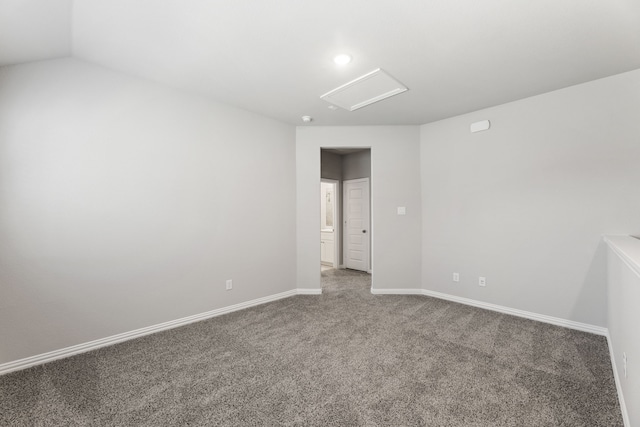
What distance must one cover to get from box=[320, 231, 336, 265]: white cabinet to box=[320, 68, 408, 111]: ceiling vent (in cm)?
375

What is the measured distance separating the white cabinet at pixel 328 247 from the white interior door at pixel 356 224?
12.4 inches

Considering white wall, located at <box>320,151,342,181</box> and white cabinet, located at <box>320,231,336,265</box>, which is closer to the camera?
white wall, located at <box>320,151,342,181</box>

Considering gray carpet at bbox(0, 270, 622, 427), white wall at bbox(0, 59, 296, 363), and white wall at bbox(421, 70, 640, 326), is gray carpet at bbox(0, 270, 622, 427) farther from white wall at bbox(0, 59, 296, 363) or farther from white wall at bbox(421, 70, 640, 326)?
white wall at bbox(421, 70, 640, 326)

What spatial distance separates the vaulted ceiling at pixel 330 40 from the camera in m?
1.85

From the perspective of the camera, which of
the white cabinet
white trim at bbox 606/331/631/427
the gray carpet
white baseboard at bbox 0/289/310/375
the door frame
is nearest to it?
white trim at bbox 606/331/631/427

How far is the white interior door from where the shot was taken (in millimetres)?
6145

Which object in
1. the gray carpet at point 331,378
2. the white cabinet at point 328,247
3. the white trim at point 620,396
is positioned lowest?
the gray carpet at point 331,378

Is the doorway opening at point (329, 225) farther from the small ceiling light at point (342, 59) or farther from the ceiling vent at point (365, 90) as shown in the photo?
the small ceiling light at point (342, 59)

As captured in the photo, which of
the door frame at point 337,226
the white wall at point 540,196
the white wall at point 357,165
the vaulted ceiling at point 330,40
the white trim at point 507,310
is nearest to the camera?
the vaulted ceiling at point 330,40

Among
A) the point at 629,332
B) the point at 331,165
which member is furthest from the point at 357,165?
the point at 629,332

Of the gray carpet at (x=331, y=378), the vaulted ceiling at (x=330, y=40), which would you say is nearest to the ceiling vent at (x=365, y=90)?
the vaulted ceiling at (x=330, y=40)

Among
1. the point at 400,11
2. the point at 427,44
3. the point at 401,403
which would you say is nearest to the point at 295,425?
the point at 401,403

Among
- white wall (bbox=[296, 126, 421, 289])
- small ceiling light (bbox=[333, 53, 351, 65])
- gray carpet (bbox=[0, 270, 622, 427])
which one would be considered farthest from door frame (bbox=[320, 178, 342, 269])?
small ceiling light (bbox=[333, 53, 351, 65])

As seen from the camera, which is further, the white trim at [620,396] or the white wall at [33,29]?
the white wall at [33,29]
